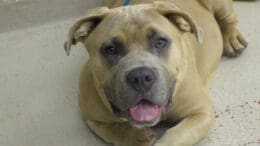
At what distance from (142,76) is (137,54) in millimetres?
100

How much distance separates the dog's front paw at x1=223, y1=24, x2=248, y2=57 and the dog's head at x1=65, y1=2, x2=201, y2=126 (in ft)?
1.94

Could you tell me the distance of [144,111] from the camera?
76.6 inches

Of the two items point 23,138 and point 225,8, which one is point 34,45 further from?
point 225,8

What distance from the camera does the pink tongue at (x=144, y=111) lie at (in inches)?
76.4

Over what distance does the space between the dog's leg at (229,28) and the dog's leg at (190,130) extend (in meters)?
0.50

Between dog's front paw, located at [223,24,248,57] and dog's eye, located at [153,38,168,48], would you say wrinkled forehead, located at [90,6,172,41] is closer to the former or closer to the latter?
dog's eye, located at [153,38,168,48]

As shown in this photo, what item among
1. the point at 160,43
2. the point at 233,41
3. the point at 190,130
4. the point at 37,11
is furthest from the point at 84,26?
the point at 37,11

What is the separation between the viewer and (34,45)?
2922 mm

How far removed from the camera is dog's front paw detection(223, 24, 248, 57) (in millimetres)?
2609

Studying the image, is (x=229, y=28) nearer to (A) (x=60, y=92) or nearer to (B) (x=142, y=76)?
(A) (x=60, y=92)

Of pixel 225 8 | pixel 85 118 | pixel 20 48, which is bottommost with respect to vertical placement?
pixel 20 48

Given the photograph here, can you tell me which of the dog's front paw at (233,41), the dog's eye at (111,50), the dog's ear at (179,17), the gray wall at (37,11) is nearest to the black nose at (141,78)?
the dog's eye at (111,50)

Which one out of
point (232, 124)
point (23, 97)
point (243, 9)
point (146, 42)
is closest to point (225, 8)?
point (243, 9)

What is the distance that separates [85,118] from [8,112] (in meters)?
0.37
